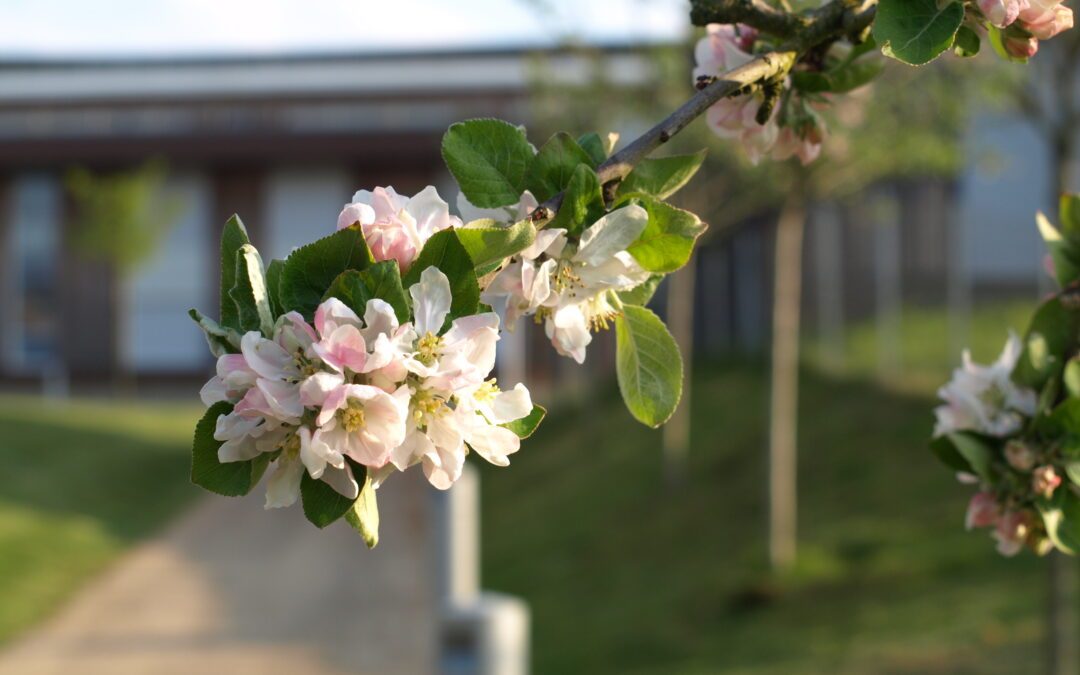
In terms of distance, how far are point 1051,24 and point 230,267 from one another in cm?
95

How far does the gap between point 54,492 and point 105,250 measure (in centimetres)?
1295

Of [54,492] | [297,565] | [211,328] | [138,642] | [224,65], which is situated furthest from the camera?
[224,65]

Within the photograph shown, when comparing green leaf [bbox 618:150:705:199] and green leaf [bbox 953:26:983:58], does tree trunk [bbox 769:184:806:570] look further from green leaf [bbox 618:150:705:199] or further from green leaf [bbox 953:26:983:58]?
green leaf [bbox 618:150:705:199]

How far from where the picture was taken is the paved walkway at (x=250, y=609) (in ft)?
30.0

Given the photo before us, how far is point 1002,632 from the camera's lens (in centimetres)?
738

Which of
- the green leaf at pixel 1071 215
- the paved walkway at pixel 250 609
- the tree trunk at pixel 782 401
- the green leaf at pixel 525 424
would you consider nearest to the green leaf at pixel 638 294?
the green leaf at pixel 525 424

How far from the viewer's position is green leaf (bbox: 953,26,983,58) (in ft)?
4.79

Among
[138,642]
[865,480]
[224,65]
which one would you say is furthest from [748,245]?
[224,65]

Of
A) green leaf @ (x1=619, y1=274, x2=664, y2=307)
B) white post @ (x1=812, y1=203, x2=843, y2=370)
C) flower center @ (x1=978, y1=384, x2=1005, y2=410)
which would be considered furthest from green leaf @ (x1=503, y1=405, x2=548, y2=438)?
white post @ (x1=812, y1=203, x2=843, y2=370)

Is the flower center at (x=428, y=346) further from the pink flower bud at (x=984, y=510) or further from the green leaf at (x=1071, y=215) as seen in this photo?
the green leaf at (x=1071, y=215)

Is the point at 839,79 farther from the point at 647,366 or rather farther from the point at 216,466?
the point at 216,466

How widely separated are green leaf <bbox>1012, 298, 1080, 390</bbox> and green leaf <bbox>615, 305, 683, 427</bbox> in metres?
0.75

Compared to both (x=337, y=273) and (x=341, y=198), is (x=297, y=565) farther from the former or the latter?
(x=341, y=198)

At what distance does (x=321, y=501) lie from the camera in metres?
1.15
